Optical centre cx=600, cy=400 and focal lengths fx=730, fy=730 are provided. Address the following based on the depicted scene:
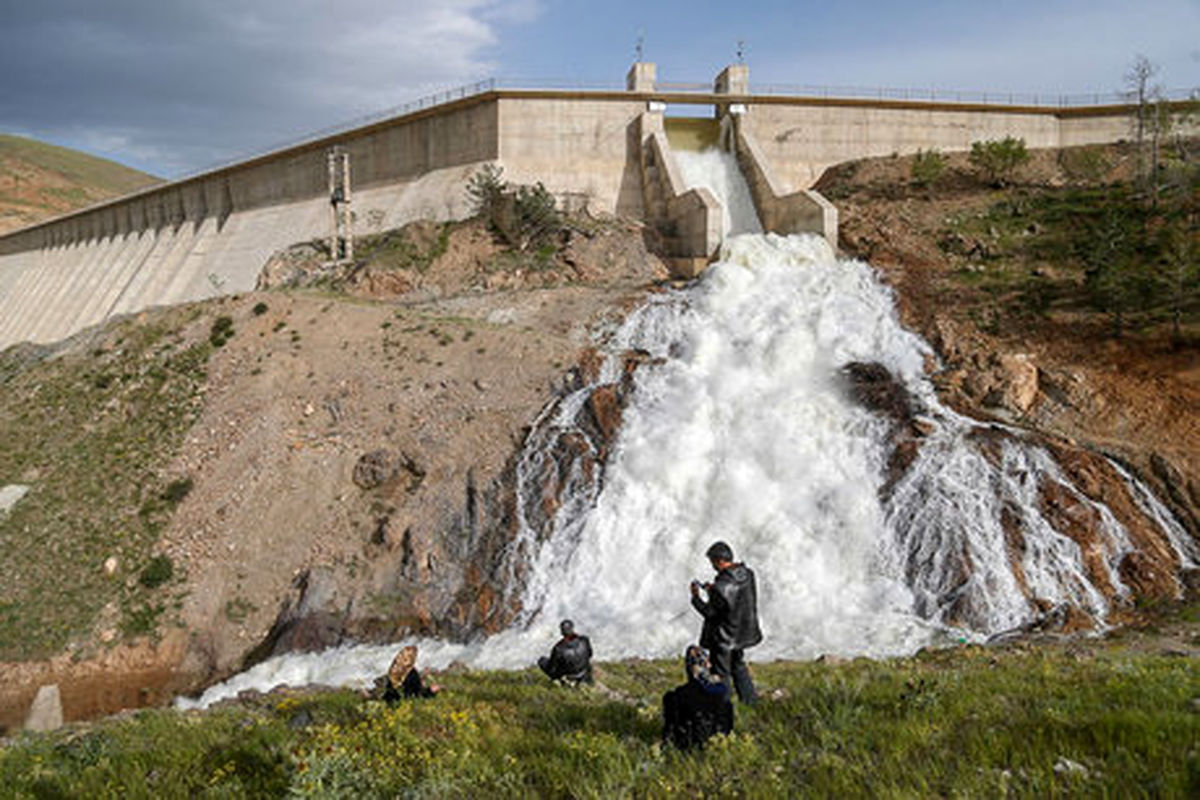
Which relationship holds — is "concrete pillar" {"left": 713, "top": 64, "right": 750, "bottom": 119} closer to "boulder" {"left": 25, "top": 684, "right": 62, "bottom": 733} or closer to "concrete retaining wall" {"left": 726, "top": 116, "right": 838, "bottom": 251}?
"concrete retaining wall" {"left": 726, "top": 116, "right": 838, "bottom": 251}

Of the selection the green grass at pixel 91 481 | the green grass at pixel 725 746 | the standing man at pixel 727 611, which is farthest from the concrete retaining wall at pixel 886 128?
the standing man at pixel 727 611

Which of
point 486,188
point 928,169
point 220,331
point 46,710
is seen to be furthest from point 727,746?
point 928,169

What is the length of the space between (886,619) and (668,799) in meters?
9.74

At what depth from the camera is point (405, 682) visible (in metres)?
6.79

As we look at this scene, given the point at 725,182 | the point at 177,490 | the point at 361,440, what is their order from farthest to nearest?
the point at 725,182
the point at 361,440
the point at 177,490

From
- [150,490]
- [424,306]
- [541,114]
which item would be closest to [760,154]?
[541,114]

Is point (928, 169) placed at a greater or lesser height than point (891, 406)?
greater

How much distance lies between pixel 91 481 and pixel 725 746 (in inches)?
763

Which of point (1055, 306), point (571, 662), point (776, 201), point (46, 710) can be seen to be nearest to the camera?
point (571, 662)

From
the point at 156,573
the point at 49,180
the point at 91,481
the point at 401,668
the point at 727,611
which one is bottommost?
the point at 156,573

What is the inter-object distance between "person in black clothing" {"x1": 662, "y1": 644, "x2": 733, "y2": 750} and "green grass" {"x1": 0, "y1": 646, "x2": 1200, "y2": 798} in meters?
→ 0.13

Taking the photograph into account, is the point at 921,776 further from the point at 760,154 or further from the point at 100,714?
the point at 760,154

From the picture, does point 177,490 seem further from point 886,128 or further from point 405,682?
point 886,128

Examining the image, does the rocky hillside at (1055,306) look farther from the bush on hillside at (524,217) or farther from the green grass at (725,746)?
the bush on hillside at (524,217)
